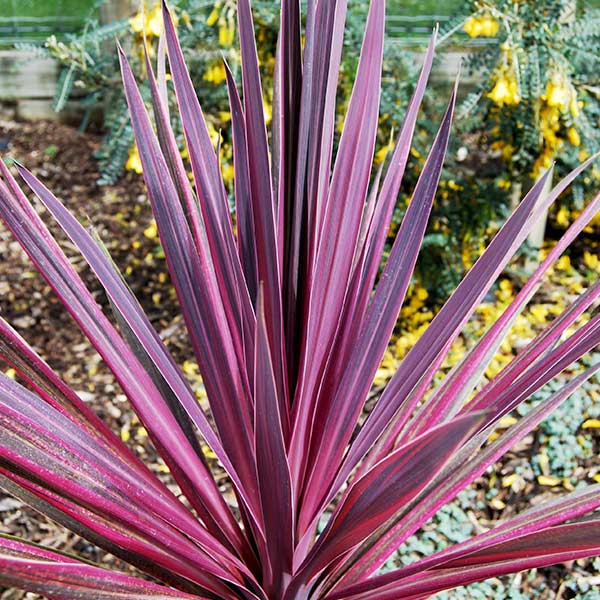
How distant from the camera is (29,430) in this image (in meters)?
0.74

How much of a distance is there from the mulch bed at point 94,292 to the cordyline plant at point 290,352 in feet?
2.44

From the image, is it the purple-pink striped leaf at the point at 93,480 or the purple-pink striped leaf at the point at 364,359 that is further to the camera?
the purple-pink striped leaf at the point at 364,359

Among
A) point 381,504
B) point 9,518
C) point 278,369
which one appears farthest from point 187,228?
point 9,518

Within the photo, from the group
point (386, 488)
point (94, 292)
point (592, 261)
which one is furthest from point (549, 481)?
point (94, 292)

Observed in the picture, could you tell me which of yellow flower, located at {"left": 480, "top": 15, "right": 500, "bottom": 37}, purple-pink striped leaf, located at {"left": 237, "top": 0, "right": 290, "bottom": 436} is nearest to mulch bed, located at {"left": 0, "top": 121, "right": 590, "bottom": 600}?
purple-pink striped leaf, located at {"left": 237, "top": 0, "right": 290, "bottom": 436}

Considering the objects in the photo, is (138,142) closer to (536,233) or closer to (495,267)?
(495,267)

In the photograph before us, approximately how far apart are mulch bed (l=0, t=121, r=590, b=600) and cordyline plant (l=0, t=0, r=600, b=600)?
74 centimetres

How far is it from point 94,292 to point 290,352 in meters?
1.96

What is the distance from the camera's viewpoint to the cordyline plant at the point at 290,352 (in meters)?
0.89

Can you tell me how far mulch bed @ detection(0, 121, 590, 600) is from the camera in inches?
77.5

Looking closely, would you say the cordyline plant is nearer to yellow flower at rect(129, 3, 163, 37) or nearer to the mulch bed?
the mulch bed

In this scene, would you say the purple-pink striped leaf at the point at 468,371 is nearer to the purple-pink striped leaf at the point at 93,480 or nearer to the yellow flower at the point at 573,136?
the purple-pink striped leaf at the point at 93,480

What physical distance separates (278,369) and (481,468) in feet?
0.94

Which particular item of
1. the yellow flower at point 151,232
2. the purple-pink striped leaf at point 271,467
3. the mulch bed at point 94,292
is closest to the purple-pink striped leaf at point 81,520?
the purple-pink striped leaf at point 271,467
